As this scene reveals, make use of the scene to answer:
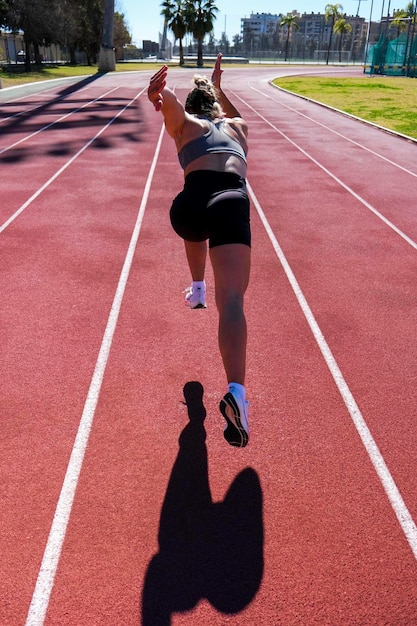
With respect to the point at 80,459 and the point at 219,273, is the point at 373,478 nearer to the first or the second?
the point at 219,273

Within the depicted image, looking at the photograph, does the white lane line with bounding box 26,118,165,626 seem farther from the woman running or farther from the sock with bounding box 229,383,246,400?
the sock with bounding box 229,383,246,400

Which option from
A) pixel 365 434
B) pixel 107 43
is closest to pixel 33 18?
pixel 107 43

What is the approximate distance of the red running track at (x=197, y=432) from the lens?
2459mm

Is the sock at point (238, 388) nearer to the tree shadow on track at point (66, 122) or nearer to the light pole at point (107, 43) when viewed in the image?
the tree shadow on track at point (66, 122)

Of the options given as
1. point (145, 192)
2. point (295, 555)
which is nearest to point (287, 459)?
point (295, 555)

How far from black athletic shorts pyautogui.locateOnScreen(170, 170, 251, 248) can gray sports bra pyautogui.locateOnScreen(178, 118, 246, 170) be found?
0.38ft

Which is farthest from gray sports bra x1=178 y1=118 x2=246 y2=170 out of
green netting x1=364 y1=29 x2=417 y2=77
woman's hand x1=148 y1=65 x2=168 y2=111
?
green netting x1=364 y1=29 x2=417 y2=77

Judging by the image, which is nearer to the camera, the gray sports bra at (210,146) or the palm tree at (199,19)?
the gray sports bra at (210,146)

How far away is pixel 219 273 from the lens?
9.90 ft

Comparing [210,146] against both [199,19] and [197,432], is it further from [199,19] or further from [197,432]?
[199,19]

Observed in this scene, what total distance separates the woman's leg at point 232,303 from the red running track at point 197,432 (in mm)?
739

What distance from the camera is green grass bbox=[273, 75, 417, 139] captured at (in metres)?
19.9

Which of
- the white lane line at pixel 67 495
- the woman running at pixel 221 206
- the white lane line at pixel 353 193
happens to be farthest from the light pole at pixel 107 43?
the woman running at pixel 221 206

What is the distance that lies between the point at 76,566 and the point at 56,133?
14801mm
